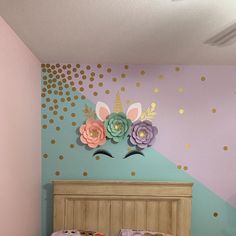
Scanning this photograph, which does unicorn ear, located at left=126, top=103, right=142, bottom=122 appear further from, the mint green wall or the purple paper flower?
the mint green wall

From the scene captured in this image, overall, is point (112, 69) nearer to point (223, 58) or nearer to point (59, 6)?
point (223, 58)

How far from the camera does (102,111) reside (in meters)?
2.91

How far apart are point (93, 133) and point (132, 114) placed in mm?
383

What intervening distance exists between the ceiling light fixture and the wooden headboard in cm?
121

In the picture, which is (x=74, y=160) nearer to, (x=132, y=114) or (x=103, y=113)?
(x=103, y=113)

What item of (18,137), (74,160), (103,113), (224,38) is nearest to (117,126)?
(103,113)

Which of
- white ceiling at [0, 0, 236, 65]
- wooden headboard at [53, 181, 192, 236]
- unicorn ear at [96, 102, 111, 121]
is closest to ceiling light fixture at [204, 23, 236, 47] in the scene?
A: white ceiling at [0, 0, 236, 65]

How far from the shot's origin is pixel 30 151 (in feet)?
8.37

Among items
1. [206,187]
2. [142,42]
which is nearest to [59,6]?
[142,42]

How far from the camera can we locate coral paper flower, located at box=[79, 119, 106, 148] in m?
2.88

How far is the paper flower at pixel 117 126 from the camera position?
2873 millimetres

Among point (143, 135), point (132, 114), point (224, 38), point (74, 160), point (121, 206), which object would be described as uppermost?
point (224, 38)

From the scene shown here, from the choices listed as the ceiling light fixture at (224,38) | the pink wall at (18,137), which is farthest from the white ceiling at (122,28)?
the pink wall at (18,137)

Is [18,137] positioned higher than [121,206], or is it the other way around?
[18,137]
